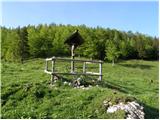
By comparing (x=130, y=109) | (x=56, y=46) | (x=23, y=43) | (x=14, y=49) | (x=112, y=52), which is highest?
(x=23, y=43)

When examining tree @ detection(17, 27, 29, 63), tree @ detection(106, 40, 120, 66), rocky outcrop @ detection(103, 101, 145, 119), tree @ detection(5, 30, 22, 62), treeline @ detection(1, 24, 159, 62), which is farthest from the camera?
tree @ detection(106, 40, 120, 66)

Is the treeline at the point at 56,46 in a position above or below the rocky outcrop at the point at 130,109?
above

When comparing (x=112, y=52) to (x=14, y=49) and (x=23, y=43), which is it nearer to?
(x=23, y=43)

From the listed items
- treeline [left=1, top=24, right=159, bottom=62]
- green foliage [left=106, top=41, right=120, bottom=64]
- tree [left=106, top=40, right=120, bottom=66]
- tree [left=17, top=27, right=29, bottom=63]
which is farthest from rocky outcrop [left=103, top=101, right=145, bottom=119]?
green foliage [left=106, top=41, right=120, bottom=64]

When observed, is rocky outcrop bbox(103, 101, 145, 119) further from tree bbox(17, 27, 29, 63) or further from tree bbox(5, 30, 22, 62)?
tree bbox(17, 27, 29, 63)

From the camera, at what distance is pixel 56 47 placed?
7800 cm

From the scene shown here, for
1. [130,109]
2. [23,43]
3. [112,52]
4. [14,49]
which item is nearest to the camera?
[130,109]

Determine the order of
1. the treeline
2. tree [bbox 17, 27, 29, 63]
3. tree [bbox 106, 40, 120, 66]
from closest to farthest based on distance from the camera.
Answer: the treeline → tree [bbox 17, 27, 29, 63] → tree [bbox 106, 40, 120, 66]

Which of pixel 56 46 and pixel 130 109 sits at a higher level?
pixel 56 46

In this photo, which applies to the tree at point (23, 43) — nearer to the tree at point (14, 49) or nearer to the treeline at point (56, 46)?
the treeline at point (56, 46)

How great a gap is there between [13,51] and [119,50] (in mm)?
24417

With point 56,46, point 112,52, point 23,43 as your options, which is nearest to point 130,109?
point 23,43

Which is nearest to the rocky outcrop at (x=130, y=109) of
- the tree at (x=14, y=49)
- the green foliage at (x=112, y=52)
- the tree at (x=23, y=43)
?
the tree at (x=14, y=49)

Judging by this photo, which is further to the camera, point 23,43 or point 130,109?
point 23,43
